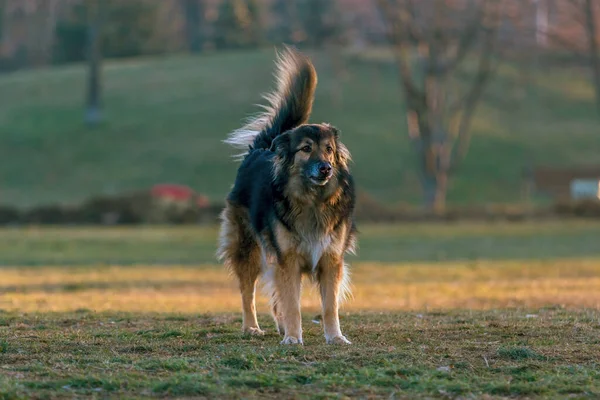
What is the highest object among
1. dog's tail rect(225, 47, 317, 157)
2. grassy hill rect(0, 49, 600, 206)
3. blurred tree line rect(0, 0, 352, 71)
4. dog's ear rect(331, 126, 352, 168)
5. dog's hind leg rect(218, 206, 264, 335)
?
blurred tree line rect(0, 0, 352, 71)

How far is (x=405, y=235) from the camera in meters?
33.5

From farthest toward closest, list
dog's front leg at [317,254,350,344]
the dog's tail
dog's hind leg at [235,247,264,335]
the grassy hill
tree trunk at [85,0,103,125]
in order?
tree trunk at [85,0,103,125]
the grassy hill
the dog's tail
dog's hind leg at [235,247,264,335]
dog's front leg at [317,254,350,344]

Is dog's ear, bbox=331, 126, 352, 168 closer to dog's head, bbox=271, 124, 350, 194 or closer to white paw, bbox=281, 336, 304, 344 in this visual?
dog's head, bbox=271, 124, 350, 194

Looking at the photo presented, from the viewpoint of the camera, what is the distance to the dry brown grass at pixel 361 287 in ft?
50.3

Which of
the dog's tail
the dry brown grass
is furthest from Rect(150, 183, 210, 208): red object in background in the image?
the dog's tail

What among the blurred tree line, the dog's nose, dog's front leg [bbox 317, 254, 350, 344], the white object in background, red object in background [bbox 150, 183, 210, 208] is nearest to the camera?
the dog's nose

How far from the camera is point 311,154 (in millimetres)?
9672

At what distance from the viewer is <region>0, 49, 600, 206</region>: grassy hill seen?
188ft

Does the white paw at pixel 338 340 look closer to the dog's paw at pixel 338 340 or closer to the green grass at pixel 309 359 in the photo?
the dog's paw at pixel 338 340

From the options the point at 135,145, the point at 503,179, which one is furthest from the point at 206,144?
the point at 503,179

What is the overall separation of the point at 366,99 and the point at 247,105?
334 inches

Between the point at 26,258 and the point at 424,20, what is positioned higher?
the point at 424,20

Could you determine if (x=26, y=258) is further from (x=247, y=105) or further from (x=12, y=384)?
(x=247, y=105)

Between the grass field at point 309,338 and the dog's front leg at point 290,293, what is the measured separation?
9.1 inches
